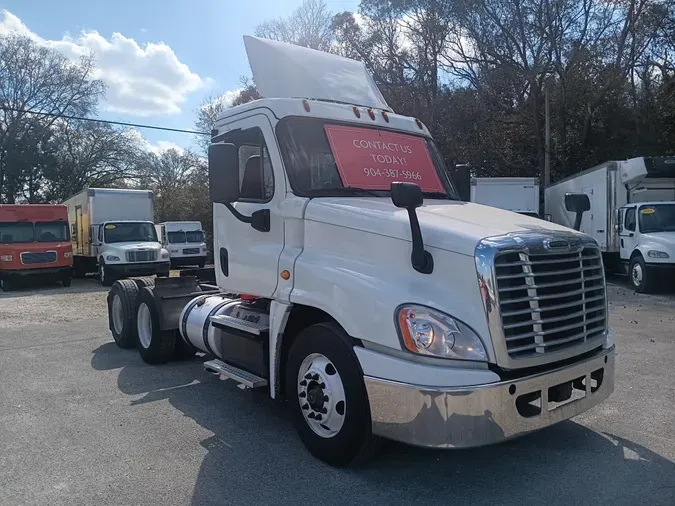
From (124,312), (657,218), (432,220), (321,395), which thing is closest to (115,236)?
(124,312)

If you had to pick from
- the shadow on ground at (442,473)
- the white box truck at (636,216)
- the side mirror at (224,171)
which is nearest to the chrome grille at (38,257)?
the shadow on ground at (442,473)

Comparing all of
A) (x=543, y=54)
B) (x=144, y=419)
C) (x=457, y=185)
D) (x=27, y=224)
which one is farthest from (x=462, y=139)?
(x=144, y=419)

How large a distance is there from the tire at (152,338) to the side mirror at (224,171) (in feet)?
10.4

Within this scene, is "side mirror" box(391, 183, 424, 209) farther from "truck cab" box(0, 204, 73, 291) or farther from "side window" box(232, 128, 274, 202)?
"truck cab" box(0, 204, 73, 291)

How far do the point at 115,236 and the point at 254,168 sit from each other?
1675 cm

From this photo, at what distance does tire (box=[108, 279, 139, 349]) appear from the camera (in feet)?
26.3

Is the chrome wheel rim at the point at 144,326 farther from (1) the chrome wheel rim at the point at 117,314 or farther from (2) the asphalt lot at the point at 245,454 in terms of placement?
(2) the asphalt lot at the point at 245,454

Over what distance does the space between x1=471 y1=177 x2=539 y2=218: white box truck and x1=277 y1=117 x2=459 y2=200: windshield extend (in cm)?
1388

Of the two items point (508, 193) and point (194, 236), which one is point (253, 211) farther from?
point (194, 236)

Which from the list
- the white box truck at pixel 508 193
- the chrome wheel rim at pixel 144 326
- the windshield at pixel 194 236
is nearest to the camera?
the chrome wheel rim at pixel 144 326

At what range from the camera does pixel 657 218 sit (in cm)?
1438

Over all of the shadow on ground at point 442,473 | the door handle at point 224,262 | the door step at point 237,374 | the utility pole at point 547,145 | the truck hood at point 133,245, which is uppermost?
→ the utility pole at point 547,145

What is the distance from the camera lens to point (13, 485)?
3.98 metres

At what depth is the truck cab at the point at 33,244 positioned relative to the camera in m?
18.2
